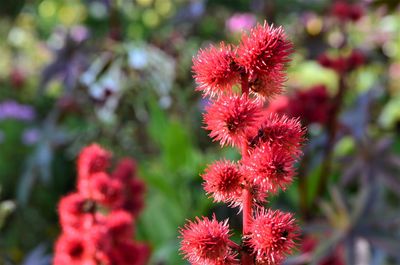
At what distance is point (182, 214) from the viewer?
2158 millimetres

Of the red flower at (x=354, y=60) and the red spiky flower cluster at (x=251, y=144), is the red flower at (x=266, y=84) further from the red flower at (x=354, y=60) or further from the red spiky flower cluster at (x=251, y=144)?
the red flower at (x=354, y=60)

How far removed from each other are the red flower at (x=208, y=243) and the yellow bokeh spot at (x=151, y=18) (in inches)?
115

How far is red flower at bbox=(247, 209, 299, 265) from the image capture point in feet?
1.84

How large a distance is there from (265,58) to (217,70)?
0.14 ft

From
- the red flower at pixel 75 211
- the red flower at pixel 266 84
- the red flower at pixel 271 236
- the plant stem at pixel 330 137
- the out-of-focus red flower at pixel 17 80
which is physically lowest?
the red flower at pixel 271 236

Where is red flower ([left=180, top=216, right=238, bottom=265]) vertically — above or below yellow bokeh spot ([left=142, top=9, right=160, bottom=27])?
below

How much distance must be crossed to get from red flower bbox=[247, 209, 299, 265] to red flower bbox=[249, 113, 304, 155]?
6 centimetres

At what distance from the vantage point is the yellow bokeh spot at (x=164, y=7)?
3.66m

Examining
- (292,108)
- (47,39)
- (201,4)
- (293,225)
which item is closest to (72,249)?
(293,225)

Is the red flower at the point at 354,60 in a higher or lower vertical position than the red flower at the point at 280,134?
higher

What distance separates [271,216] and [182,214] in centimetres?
160

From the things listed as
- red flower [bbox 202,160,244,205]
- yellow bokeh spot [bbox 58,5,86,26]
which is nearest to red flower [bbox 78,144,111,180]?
red flower [bbox 202,160,244,205]

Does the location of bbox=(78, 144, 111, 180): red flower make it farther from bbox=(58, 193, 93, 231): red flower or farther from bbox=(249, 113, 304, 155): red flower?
bbox=(249, 113, 304, 155): red flower

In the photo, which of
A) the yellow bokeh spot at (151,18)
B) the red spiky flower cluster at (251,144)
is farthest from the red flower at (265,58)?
the yellow bokeh spot at (151,18)
